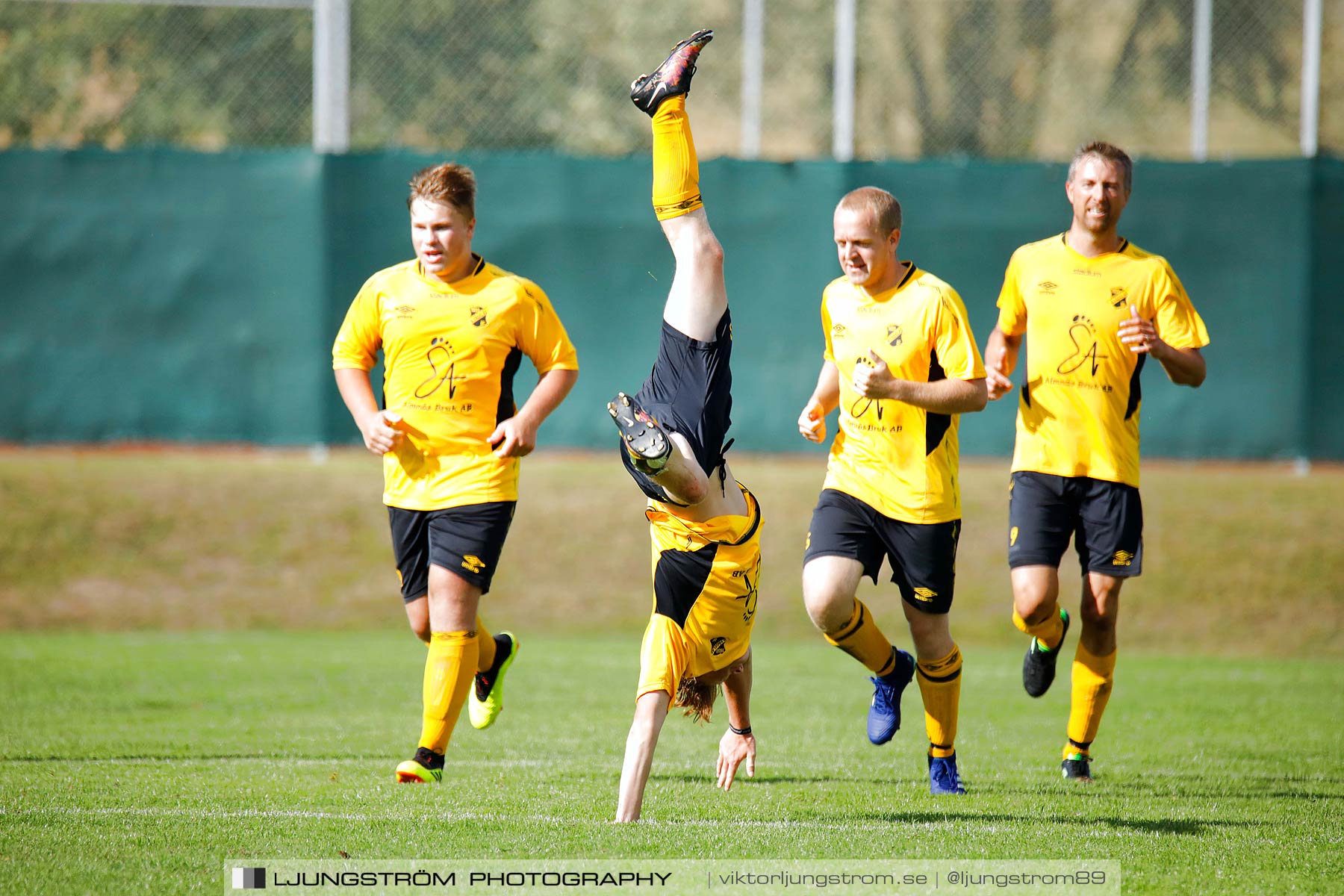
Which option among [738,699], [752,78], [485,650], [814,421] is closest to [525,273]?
[752,78]

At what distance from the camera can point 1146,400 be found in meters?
12.4

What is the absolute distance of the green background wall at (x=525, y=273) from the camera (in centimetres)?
1230

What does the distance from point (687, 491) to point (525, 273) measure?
8434 mm

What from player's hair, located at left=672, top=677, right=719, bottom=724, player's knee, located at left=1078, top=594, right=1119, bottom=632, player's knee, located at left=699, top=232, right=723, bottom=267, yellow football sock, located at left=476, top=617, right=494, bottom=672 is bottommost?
yellow football sock, located at left=476, top=617, right=494, bottom=672

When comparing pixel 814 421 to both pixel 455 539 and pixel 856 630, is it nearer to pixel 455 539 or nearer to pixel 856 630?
pixel 856 630

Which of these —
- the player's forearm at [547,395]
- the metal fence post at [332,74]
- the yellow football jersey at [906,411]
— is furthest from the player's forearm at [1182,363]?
the metal fence post at [332,74]

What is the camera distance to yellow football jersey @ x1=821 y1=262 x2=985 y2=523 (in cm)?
534

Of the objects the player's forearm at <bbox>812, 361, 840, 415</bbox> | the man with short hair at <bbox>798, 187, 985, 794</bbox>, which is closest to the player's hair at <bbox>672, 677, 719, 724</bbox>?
the man with short hair at <bbox>798, 187, 985, 794</bbox>

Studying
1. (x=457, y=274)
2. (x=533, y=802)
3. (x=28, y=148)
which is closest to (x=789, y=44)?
(x=28, y=148)

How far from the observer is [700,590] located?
4570 millimetres

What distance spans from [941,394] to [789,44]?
15054 mm

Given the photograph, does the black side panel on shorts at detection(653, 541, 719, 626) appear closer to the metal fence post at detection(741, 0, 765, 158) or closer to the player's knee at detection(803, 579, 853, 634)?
the player's knee at detection(803, 579, 853, 634)

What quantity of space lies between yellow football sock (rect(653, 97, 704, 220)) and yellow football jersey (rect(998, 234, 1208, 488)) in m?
1.86

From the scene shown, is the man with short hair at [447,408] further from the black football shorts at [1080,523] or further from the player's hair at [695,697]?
the black football shorts at [1080,523]
